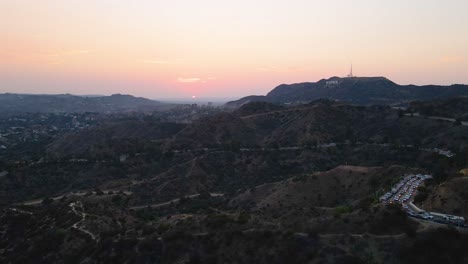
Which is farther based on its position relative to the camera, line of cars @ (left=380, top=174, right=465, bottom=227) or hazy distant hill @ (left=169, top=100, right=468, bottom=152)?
hazy distant hill @ (left=169, top=100, right=468, bottom=152)

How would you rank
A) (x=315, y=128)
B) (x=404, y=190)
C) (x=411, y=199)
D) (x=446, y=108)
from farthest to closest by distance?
(x=446, y=108) → (x=315, y=128) → (x=404, y=190) → (x=411, y=199)

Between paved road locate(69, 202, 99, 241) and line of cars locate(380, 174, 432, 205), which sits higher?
line of cars locate(380, 174, 432, 205)

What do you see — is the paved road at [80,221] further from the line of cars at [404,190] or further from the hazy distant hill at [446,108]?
the hazy distant hill at [446,108]

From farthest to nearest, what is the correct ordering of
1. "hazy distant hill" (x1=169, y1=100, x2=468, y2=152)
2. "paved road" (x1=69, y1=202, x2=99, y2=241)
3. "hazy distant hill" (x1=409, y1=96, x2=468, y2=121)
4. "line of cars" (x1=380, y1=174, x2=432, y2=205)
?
1. "hazy distant hill" (x1=409, y1=96, x2=468, y2=121)
2. "hazy distant hill" (x1=169, y1=100, x2=468, y2=152)
3. "paved road" (x1=69, y1=202, x2=99, y2=241)
4. "line of cars" (x1=380, y1=174, x2=432, y2=205)

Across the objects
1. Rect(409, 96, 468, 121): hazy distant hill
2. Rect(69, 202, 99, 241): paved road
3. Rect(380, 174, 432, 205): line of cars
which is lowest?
Rect(69, 202, 99, 241): paved road

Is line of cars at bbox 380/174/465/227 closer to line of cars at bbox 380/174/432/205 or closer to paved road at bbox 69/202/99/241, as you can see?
line of cars at bbox 380/174/432/205

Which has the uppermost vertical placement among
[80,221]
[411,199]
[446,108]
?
[446,108]

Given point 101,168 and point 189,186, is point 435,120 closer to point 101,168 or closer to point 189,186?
point 189,186

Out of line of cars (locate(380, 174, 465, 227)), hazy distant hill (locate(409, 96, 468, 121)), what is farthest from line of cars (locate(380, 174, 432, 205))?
hazy distant hill (locate(409, 96, 468, 121))

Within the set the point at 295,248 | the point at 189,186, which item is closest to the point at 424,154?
the point at 189,186

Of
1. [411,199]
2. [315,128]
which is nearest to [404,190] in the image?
[411,199]

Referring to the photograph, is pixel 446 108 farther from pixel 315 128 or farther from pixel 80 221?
pixel 80 221
